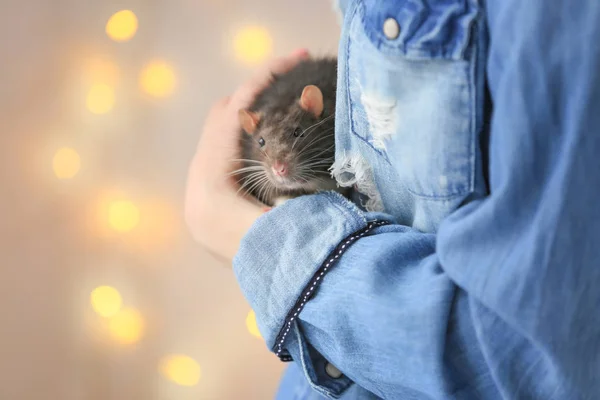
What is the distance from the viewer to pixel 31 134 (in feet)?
4.44

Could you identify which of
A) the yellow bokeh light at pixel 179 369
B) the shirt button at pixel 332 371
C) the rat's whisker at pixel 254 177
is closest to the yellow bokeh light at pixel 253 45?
the rat's whisker at pixel 254 177

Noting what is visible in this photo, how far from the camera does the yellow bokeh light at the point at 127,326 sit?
1543 millimetres

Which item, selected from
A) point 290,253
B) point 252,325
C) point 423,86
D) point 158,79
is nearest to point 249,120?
point 290,253

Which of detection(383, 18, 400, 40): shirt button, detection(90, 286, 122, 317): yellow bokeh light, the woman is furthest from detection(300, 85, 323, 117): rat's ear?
detection(90, 286, 122, 317): yellow bokeh light

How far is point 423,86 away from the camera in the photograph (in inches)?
18.1

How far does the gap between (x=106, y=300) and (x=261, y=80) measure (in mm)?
827

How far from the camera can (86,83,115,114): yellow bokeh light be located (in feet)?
4.76

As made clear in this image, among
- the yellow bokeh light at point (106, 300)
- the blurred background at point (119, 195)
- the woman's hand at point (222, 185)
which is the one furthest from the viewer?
the yellow bokeh light at point (106, 300)

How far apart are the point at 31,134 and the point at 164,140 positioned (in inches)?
13.6

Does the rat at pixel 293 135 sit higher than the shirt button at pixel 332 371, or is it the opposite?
the rat at pixel 293 135

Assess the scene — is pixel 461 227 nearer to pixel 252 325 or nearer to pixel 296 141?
pixel 296 141

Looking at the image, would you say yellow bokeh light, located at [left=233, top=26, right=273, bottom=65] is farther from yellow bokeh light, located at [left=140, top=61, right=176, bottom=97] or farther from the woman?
the woman

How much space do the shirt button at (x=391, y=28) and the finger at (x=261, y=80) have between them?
23.8 inches

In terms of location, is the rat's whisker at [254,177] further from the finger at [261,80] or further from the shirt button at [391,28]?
the shirt button at [391,28]
